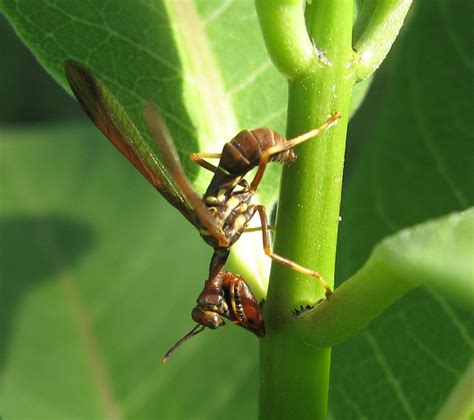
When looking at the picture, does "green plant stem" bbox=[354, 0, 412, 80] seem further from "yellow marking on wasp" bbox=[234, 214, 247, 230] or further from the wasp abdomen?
"yellow marking on wasp" bbox=[234, 214, 247, 230]

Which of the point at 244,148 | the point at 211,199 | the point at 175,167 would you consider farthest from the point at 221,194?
the point at 175,167

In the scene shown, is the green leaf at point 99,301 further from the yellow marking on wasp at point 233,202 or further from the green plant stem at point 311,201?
the green plant stem at point 311,201

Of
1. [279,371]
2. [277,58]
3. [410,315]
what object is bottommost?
[410,315]

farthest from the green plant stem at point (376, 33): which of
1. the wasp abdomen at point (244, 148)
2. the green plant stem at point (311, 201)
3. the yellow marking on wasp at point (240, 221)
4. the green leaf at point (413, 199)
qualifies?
the green leaf at point (413, 199)

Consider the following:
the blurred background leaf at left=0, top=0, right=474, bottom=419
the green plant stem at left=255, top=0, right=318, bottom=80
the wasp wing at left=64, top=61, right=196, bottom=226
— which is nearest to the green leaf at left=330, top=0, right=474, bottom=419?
the blurred background leaf at left=0, top=0, right=474, bottom=419

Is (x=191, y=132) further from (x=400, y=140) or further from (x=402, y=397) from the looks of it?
(x=402, y=397)

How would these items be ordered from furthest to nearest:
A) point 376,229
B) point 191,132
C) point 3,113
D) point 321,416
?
point 3,113, point 376,229, point 191,132, point 321,416

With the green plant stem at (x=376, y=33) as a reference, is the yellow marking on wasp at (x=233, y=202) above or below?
below

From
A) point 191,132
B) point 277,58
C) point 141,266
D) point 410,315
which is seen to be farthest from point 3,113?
point 277,58
